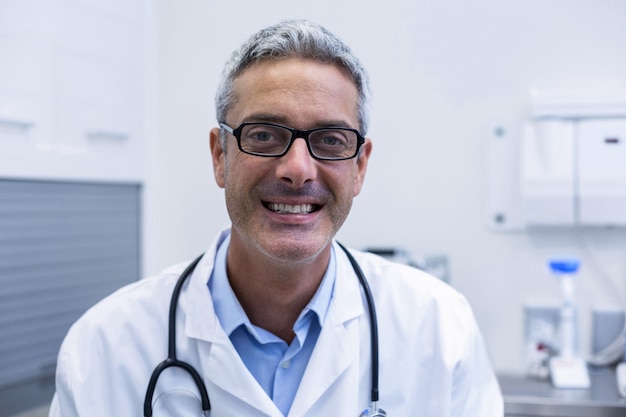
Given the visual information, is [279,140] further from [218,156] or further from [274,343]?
[274,343]

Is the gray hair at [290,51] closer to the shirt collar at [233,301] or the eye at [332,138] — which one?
the eye at [332,138]

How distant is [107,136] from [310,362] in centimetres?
89

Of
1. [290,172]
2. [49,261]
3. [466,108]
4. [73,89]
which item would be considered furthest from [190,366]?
[466,108]

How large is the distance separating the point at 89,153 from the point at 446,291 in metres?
0.92

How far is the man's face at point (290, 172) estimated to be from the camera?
0.91m

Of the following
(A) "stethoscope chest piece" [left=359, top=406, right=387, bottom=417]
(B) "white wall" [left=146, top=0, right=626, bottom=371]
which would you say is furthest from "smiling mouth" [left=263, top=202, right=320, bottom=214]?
(B) "white wall" [left=146, top=0, right=626, bottom=371]

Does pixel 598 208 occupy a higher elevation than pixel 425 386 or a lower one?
higher

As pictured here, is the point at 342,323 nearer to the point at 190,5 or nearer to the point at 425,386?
the point at 425,386

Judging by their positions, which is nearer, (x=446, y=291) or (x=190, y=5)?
(x=446, y=291)

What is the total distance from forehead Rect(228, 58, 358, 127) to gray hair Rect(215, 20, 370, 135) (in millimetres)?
11

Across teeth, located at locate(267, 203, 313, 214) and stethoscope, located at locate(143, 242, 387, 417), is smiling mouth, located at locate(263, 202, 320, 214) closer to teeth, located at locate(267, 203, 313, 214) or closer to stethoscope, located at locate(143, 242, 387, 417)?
teeth, located at locate(267, 203, 313, 214)

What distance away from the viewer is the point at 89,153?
58.0 inches

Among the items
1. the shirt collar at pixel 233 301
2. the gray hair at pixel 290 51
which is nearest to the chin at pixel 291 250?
the shirt collar at pixel 233 301

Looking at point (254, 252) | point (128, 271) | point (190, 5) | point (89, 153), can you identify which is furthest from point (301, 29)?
point (128, 271)
